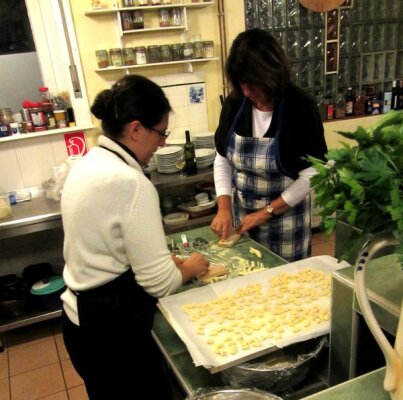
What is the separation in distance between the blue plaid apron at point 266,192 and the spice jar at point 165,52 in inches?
51.1

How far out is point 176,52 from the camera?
2.84 meters

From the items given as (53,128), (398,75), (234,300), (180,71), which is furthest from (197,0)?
(234,300)

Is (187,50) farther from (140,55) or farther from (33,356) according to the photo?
(33,356)

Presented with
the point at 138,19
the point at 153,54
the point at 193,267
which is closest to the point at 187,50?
the point at 153,54

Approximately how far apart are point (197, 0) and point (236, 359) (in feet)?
8.39

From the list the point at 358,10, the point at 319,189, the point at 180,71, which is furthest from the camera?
the point at 358,10

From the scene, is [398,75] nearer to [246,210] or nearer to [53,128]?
[246,210]

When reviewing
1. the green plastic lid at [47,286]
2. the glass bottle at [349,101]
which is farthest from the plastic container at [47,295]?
the glass bottle at [349,101]

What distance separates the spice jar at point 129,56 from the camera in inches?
107

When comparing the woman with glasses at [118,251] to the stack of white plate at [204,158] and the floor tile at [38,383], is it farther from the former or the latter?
the stack of white plate at [204,158]

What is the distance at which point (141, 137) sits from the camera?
3.77 ft

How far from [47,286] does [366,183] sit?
255cm

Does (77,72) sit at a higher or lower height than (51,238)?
higher

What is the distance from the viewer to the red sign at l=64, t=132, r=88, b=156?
2822mm
